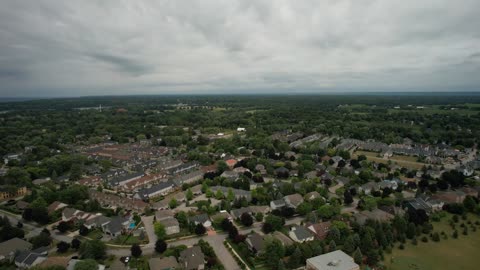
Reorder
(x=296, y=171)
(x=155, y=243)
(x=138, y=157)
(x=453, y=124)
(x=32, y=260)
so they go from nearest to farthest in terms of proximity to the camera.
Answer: (x=32, y=260) → (x=155, y=243) → (x=296, y=171) → (x=138, y=157) → (x=453, y=124)

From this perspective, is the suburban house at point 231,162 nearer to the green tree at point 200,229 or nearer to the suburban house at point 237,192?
the suburban house at point 237,192

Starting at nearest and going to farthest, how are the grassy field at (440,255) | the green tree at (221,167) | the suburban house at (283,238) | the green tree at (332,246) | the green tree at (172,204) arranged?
the grassy field at (440,255) < the green tree at (332,246) < the suburban house at (283,238) < the green tree at (172,204) < the green tree at (221,167)

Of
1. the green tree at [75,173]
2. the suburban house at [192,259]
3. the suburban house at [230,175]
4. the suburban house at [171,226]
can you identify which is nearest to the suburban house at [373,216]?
the suburban house at [192,259]

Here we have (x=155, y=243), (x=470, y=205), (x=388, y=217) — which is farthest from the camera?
(x=470, y=205)

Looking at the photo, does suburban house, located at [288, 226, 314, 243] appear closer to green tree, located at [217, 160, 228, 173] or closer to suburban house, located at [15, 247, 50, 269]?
green tree, located at [217, 160, 228, 173]

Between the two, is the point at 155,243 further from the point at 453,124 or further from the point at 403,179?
the point at 453,124

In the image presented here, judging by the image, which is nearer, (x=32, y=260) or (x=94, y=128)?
(x=32, y=260)

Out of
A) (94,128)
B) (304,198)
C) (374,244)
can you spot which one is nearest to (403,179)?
(304,198)
